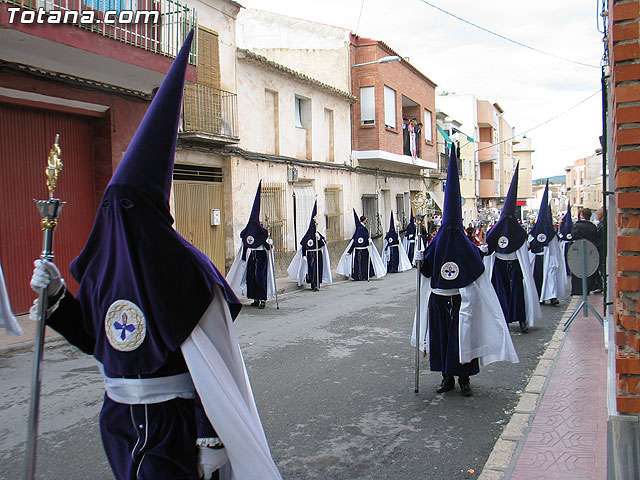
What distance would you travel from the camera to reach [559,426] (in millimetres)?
5203

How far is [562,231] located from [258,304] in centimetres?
849

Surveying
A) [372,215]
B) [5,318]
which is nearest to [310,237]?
[5,318]

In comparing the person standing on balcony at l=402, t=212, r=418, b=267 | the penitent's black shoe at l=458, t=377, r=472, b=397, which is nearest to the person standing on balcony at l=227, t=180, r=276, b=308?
the penitent's black shoe at l=458, t=377, r=472, b=397

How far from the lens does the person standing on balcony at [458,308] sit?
6172 millimetres

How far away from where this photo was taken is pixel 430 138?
3369cm

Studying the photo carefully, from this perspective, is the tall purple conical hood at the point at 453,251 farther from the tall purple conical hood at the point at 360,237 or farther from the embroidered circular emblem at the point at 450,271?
the tall purple conical hood at the point at 360,237

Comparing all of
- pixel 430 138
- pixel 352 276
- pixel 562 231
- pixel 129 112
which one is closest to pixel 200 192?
pixel 129 112

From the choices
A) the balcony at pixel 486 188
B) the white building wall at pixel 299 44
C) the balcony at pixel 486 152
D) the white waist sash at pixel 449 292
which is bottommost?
the white waist sash at pixel 449 292

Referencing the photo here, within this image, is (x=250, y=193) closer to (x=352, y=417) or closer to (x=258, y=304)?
(x=258, y=304)

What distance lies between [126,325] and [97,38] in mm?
9201

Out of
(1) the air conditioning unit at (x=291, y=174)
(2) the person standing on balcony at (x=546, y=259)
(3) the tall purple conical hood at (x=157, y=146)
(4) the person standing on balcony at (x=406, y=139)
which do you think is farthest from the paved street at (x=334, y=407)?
(4) the person standing on balcony at (x=406, y=139)

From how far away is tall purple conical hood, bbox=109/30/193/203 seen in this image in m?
2.78

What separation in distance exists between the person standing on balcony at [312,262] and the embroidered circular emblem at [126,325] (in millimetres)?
13349

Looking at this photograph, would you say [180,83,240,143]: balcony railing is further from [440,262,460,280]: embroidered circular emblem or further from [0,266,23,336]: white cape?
[440,262,460,280]: embroidered circular emblem
